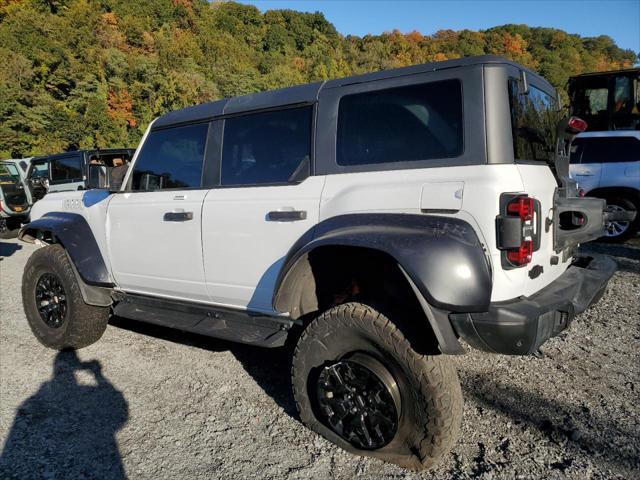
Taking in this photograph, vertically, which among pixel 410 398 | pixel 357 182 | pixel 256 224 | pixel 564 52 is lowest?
pixel 410 398

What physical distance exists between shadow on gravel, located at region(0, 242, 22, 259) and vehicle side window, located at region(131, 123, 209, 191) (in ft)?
25.8

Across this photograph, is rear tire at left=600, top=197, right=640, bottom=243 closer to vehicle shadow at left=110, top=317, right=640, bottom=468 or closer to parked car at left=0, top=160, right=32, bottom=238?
vehicle shadow at left=110, top=317, right=640, bottom=468

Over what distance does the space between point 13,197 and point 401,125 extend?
1141cm

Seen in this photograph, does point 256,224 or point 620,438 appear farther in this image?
point 256,224

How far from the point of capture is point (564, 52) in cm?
6075

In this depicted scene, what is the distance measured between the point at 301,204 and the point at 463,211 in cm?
98

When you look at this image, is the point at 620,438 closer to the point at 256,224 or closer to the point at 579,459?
the point at 579,459

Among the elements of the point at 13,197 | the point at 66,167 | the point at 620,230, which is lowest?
the point at 620,230

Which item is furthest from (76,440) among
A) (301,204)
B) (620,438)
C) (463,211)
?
(620,438)

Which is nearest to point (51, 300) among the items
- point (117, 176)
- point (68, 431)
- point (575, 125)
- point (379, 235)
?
point (117, 176)

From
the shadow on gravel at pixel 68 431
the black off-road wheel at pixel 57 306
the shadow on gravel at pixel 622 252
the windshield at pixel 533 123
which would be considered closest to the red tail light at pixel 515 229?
the windshield at pixel 533 123

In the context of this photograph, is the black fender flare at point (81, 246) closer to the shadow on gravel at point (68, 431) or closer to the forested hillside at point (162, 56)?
the shadow on gravel at point (68, 431)

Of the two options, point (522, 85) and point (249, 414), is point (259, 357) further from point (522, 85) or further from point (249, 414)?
point (522, 85)

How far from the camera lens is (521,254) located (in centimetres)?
236
